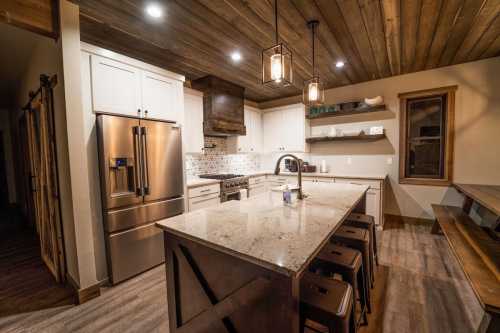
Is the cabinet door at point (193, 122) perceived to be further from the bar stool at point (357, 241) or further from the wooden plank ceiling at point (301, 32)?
the bar stool at point (357, 241)

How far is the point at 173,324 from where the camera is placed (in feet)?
4.58

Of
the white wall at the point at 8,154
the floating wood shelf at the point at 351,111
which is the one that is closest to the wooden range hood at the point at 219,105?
the floating wood shelf at the point at 351,111

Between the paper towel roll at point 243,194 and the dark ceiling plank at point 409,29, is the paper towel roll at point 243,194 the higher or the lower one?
the lower one

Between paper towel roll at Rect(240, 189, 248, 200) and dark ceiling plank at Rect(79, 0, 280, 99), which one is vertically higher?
dark ceiling plank at Rect(79, 0, 280, 99)

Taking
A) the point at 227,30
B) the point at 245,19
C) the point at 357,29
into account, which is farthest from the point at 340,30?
the point at 227,30

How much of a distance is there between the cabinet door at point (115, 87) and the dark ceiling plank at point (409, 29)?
2748mm

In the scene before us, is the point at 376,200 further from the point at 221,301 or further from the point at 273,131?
the point at 221,301

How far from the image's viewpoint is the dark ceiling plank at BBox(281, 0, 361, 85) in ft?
6.41

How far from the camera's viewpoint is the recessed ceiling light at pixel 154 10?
1.87m

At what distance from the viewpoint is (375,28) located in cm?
232

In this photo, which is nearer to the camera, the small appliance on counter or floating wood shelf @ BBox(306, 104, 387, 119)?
floating wood shelf @ BBox(306, 104, 387, 119)

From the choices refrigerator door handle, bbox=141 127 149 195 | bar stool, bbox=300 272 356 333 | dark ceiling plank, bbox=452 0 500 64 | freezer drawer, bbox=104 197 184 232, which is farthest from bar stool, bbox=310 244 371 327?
dark ceiling plank, bbox=452 0 500 64

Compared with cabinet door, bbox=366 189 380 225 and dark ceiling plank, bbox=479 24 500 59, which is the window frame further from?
cabinet door, bbox=366 189 380 225

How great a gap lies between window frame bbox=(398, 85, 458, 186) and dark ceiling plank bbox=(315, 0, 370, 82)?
42.0 inches
